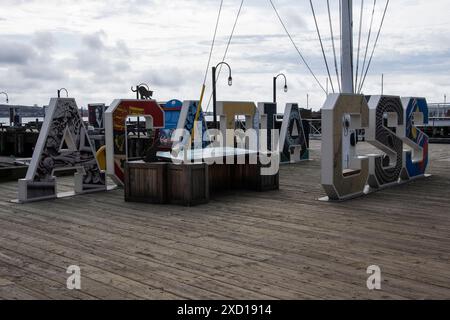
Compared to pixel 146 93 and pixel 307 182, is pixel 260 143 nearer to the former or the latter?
pixel 307 182

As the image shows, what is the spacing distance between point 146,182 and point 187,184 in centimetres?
85

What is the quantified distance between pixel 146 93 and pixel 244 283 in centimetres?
2430

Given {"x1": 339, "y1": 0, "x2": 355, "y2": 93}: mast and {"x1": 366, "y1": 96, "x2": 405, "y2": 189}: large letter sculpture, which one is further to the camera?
{"x1": 339, "y1": 0, "x2": 355, "y2": 93}: mast

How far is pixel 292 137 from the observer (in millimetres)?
17438

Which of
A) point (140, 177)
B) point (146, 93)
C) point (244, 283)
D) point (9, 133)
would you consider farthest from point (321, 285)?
point (9, 133)

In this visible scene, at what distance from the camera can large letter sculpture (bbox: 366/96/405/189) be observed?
36.9 feet

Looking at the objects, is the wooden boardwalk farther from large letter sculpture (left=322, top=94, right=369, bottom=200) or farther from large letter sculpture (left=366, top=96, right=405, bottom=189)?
large letter sculpture (left=366, top=96, right=405, bottom=189)

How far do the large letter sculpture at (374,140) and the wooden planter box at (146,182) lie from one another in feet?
9.29

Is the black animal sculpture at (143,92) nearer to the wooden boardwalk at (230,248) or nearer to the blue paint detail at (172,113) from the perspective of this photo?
the blue paint detail at (172,113)

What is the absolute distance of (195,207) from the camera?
9406mm

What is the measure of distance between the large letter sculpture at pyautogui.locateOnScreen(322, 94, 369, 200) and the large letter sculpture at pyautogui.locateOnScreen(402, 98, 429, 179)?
2.48 meters

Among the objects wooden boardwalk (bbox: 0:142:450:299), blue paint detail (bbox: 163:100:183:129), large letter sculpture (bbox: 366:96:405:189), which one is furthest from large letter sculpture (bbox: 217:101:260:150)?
wooden boardwalk (bbox: 0:142:450:299)

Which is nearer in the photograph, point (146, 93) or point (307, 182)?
point (307, 182)
